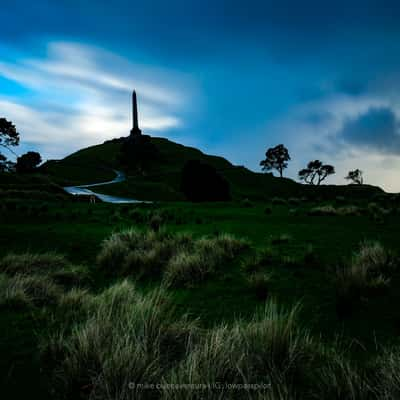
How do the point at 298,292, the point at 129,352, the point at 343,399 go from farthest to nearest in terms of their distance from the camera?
the point at 298,292 → the point at 129,352 → the point at 343,399

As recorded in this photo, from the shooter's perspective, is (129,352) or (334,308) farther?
(334,308)

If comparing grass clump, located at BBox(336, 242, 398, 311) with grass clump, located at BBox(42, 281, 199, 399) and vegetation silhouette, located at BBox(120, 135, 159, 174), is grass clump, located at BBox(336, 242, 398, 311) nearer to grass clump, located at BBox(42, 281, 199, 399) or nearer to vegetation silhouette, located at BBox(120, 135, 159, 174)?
grass clump, located at BBox(42, 281, 199, 399)

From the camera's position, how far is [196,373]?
99.7 inches

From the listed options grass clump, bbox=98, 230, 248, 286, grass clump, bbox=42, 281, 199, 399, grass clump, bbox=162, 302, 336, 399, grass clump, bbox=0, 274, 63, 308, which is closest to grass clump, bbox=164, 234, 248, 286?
grass clump, bbox=98, 230, 248, 286

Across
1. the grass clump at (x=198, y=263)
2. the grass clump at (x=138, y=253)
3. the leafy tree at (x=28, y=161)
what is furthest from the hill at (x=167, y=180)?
the grass clump at (x=198, y=263)

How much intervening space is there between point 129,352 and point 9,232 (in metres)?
10.6

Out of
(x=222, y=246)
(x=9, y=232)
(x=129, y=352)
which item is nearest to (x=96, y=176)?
(x=9, y=232)

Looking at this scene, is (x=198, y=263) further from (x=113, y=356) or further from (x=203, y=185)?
(x=203, y=185)

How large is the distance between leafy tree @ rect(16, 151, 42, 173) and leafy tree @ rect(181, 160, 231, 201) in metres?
40.7

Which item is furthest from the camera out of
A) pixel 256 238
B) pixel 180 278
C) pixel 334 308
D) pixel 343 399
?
pixel 256 238

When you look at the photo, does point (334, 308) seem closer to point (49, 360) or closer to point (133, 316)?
point (133, 316)

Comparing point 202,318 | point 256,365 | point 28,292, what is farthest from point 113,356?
point 28,292

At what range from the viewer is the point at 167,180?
80.6m

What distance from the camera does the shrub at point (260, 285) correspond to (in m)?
5.23
